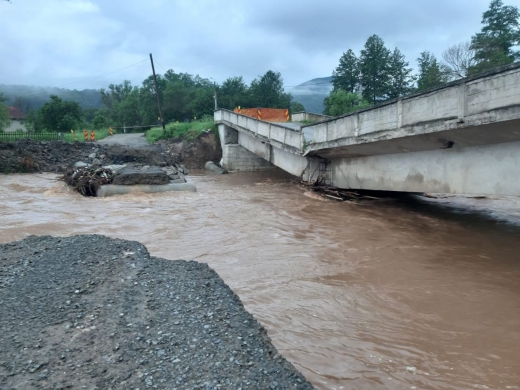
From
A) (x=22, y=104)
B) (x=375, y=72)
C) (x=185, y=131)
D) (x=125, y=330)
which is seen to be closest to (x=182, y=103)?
(x=185, y=131)

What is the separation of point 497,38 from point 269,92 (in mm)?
24235

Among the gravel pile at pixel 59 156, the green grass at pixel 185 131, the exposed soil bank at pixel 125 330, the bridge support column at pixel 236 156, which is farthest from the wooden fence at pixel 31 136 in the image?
the exposed soil bank at pixel 125 330

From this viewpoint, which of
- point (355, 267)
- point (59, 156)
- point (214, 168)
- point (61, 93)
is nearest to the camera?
point (355, 267)

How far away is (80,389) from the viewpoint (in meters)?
3.05

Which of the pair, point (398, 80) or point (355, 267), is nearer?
point (355, 267)

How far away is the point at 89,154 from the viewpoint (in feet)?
83.6

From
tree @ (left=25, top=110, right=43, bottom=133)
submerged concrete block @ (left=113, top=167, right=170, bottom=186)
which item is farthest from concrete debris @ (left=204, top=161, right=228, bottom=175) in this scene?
tree @ (left=25, top=110, right=43, bottom=133)

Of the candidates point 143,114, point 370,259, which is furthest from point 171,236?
point 143,114

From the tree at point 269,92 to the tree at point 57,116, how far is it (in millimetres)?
19866

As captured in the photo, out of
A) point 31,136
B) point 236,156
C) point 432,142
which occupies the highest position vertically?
point 31,136

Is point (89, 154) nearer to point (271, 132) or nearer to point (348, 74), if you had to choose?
point (271, 132)

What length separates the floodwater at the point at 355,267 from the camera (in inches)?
163

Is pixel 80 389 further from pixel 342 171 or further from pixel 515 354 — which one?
pixel 342 171

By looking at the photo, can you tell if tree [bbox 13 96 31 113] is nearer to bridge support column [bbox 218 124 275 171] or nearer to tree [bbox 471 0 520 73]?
bridge support column [bbox 218 124 275 171]
